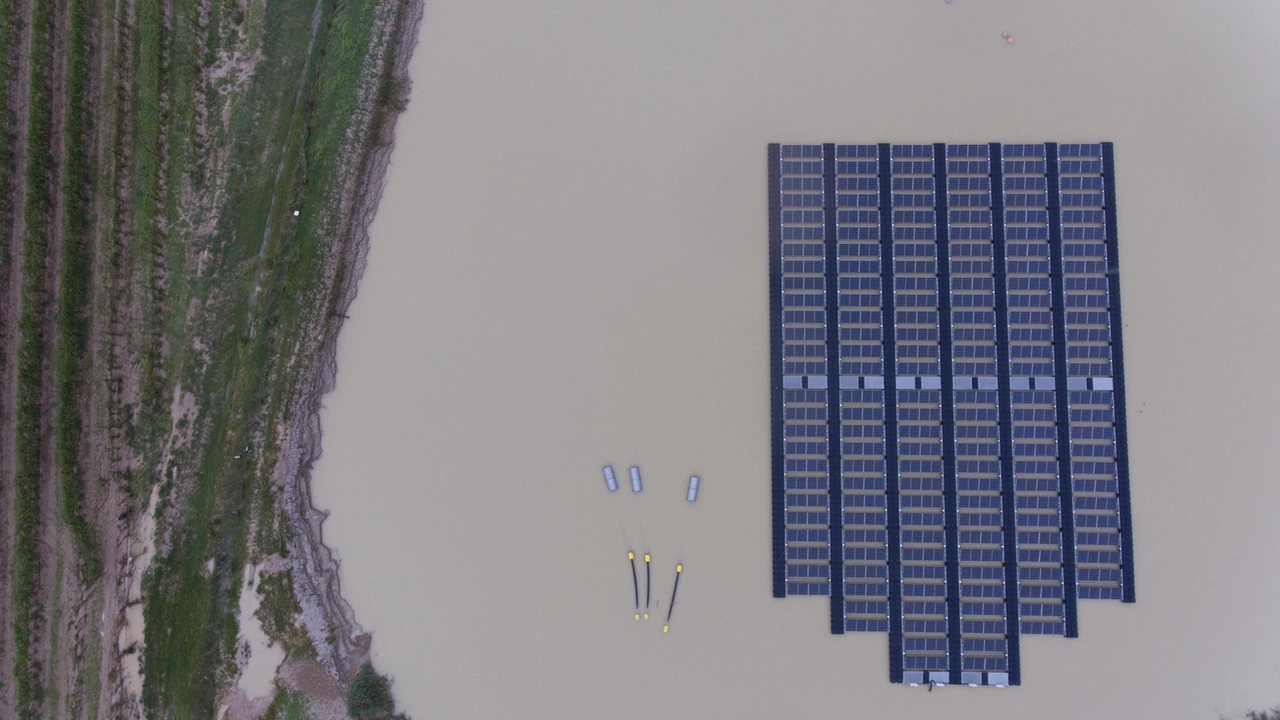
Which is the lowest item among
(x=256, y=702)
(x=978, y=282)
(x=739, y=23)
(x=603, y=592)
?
(x=256, y=702)

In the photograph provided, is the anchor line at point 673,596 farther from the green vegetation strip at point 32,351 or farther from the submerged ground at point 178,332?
the green vegetation strip at point 32,351

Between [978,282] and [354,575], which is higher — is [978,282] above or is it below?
above

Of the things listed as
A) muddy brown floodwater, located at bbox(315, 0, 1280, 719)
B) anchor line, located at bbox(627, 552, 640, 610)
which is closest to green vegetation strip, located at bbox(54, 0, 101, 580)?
muddy brown floodwater, located at bbox(315, 0, 1280, 719)

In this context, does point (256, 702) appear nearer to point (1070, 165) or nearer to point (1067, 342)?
point (1067, 342)

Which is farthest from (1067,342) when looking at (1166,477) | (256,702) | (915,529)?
(256,702)

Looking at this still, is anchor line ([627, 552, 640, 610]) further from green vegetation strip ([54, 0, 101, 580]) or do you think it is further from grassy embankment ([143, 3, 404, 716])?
green vegetation strip ([54, 0, 101, 580])

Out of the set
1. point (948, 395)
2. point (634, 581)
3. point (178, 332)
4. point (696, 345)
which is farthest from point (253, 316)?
point (948, 395)
